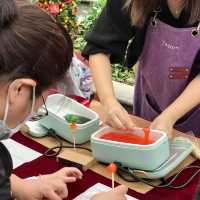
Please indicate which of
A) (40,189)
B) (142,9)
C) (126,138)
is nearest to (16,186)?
(40,189)

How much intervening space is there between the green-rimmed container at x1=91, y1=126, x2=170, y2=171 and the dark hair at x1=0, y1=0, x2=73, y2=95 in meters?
0.31

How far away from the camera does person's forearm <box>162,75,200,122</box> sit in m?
1.28

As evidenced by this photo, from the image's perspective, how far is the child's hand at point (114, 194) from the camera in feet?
3.39

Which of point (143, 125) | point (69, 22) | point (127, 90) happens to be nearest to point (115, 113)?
point (143, 125)

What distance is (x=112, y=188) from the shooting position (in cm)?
110

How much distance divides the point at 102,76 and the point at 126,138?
0.27m

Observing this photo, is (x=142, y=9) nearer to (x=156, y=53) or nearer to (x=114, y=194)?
(x=156, y=53)

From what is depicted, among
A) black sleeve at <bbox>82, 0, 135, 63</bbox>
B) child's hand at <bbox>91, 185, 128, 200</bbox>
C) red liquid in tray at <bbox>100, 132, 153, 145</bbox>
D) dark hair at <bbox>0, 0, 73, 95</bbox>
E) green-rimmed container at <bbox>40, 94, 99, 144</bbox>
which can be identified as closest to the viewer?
dark hair at <bbox>0, 0, 73, 95</bbox>

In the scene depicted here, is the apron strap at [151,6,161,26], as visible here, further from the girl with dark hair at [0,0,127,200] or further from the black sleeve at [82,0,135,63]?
the girl with dark hair at [0,0,127,200]

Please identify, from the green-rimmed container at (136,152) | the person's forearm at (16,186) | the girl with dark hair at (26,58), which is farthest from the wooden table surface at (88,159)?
the girl with dark hair at (26,58)

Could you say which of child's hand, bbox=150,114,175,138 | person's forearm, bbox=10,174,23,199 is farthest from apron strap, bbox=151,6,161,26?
person's forearm, bbox=10,174,23,199

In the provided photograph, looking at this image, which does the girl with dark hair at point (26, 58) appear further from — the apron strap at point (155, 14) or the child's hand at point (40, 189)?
→ the apron strap at point (155, 14)

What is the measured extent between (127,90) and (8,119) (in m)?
1.65

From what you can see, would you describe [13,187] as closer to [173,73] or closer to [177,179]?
[177,179]
